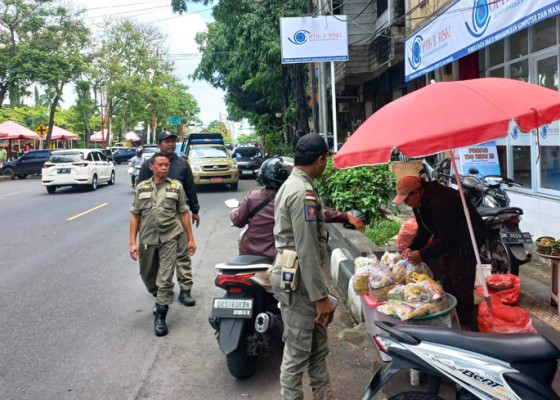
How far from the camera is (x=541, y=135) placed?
23.3 feet

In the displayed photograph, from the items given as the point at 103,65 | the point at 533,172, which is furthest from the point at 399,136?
the point at 103,65

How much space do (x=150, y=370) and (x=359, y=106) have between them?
773 inches

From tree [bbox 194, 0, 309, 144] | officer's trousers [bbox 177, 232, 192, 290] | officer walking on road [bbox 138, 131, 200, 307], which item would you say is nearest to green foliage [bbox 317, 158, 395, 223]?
officer walking on road [bbox 138, 131, 200, 307]

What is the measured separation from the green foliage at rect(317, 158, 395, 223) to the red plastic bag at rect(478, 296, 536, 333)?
3662mm

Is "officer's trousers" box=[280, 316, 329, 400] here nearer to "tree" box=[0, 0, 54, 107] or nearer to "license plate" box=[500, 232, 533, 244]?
"license plate" box=[500, 232, 533, 244]

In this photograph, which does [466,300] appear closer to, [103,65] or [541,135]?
[541,135]

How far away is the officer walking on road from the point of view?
548cm

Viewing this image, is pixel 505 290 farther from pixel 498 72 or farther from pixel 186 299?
pixel 498 72

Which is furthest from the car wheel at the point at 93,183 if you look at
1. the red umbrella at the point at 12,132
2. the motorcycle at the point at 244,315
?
the red umbrella at the point at 12,132

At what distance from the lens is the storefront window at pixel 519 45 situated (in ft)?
25.4

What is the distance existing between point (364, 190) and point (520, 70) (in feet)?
10.6

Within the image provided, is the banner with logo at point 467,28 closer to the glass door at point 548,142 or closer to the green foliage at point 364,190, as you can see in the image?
the glass door at point 548,142

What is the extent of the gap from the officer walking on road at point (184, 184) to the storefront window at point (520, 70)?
5.49m

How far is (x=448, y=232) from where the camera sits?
3.87 m
